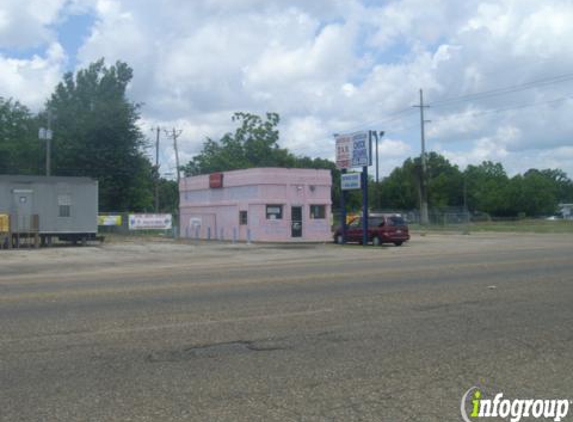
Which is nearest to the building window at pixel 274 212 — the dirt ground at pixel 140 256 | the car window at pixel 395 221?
the dirt ground at pixel 140 256

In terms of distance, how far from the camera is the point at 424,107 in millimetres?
73812

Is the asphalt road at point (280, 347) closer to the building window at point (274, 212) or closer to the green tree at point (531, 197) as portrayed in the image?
the building window at point (274, 212)

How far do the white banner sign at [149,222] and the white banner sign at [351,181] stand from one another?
12.6m

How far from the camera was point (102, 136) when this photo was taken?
61.8 meters

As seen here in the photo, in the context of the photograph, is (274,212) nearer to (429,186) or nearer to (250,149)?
(250,149)

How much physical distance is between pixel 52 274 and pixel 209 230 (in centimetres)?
2413

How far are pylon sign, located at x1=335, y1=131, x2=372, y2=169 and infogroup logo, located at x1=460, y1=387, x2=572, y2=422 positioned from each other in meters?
28.8

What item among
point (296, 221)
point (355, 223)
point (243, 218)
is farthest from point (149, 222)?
point (355, 223)

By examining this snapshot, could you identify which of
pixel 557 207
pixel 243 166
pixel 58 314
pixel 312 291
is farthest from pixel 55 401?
pixel 557 207

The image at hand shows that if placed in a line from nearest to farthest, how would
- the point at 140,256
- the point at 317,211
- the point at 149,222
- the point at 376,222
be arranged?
the point at 140,256 < the point at 376,222 < the point at 317,211 < the point at 149,222

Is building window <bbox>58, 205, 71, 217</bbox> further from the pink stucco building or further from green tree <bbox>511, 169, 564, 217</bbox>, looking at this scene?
green tree <bbox>511, 169, 564, 217</bbox>

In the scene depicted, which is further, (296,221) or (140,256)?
(296,221)

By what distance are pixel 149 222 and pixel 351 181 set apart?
549 inches

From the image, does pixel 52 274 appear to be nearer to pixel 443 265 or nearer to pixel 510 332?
pixel 443 265
